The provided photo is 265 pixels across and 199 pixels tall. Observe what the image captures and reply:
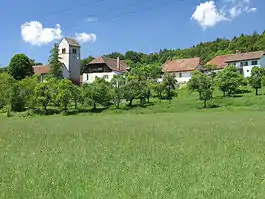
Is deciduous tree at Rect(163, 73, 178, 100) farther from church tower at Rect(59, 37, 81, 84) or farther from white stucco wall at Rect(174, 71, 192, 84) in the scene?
church tower at Rect(59, 37, 81, 84)

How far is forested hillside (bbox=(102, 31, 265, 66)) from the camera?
108 m

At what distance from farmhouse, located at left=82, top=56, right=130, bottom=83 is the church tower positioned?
6056 mm

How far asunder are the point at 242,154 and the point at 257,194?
18.1 ft

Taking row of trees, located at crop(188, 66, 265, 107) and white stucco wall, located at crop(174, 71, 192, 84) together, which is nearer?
row of trees, located at crop(188, 66, 265, 107)

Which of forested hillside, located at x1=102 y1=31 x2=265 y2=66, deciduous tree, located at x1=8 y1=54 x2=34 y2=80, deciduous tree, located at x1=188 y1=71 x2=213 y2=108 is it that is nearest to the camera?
deciduous tree, located at x1=188 y1=71 x2=213 y2=108

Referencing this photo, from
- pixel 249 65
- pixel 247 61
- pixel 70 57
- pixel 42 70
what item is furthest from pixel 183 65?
pixel 42 70

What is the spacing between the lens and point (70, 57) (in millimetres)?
90250

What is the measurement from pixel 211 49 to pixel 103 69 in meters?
65.0

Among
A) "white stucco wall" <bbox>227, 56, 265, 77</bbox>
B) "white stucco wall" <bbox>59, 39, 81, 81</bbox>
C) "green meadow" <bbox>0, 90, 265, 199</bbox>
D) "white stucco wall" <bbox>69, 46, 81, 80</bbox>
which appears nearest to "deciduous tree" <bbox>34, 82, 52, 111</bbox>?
"white stucco wall" <bbox>59, 39, 81, 81</bbox>

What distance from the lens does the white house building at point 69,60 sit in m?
89.4

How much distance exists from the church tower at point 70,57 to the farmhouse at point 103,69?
6056 millimetres

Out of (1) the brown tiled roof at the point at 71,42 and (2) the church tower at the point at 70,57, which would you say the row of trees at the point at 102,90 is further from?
(1) the brown tiled roof at the point at 71,42

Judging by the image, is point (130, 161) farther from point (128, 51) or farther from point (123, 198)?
point (128, 51)

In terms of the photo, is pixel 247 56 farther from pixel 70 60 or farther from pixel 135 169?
pixel 135 169
